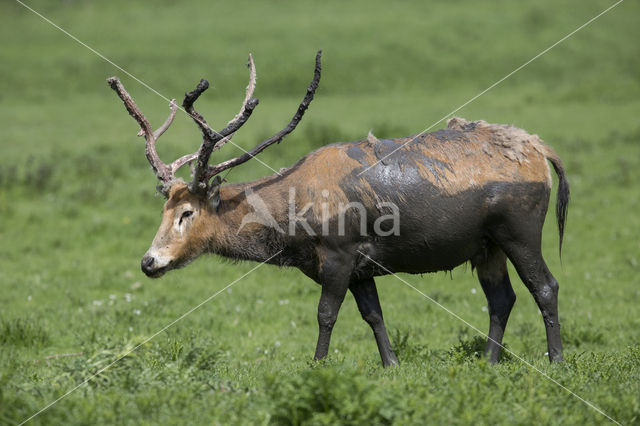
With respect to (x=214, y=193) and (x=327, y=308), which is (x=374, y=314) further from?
(x=214, y=193)

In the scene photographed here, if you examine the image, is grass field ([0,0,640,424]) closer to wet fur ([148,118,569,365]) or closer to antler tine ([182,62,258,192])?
wet fur ([148,118,569,365])

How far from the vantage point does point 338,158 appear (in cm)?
802

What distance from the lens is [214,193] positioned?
795 centimetres

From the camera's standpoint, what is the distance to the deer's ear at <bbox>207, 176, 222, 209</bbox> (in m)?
7.89

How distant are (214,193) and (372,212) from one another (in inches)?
66.6

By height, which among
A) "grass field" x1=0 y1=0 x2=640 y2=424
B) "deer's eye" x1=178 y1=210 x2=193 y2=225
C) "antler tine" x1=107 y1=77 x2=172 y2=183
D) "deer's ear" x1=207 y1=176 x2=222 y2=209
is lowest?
"grass field" x1=0 y1=0 x2=640 y2=424

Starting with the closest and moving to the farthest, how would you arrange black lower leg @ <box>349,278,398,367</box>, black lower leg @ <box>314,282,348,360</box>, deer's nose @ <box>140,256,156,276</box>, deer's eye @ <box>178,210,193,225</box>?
deer's nose @ <box>140,256,156,276</box>
black lower leg @ <box>314,282,348,360</box>
deer's eye @ <box>178,210,193,225</box>
black lower leg @ <box>349,278,398,367</box>

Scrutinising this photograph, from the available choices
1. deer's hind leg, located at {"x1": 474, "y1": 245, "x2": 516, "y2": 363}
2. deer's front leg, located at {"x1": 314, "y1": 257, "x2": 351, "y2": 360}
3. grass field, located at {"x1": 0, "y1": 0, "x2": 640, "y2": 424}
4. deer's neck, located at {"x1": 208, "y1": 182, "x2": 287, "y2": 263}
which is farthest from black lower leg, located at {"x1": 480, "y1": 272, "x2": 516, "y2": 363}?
deer's neck, located at {"x1": 208, "y1": 182, "x2": 287, "y2": 263}

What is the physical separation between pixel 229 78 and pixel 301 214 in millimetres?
23748

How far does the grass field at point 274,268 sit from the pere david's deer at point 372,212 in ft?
2.99

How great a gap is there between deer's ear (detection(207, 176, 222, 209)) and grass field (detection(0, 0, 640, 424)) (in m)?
1.52

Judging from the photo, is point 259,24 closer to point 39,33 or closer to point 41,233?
point 39,33

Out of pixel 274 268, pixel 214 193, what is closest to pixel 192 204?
pixel 214 193

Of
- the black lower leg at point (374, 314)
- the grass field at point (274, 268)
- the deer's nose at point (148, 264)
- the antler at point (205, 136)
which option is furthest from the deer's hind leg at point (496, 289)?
the deer's nose at point (148, 264)
